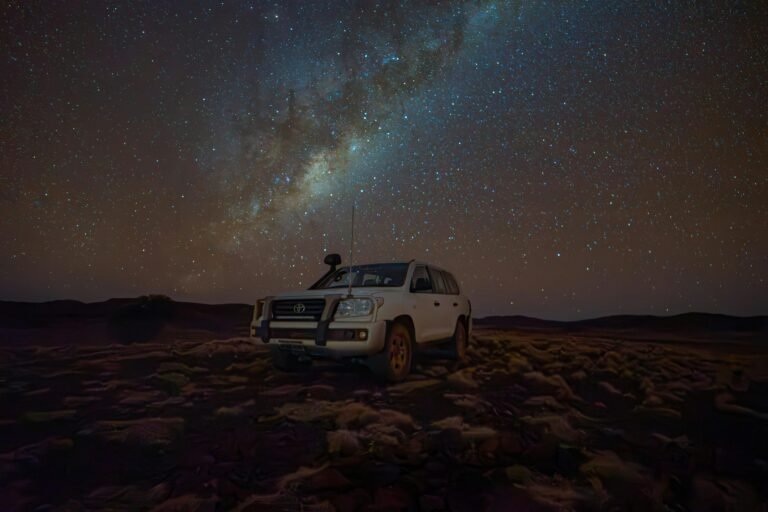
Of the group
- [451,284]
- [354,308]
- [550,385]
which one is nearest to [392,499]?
[354,308]

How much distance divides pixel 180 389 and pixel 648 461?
18.3ft

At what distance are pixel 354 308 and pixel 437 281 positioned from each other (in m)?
2.61

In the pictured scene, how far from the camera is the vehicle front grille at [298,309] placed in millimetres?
5898

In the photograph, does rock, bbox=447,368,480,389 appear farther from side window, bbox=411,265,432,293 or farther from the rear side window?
the rear side window

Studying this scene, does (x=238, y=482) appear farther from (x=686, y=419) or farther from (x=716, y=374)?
(x=716, y=374)

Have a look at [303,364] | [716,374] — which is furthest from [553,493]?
[716,374]

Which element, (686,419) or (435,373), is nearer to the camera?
(686,419)

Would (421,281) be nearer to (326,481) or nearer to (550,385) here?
(550,385)

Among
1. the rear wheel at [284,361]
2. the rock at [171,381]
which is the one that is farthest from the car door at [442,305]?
the rock at [171,381]

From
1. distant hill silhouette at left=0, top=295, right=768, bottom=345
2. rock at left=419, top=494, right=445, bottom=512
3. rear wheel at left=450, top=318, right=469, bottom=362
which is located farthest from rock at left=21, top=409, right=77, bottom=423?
distant hill silhouette at left=0, top=295, right=768, bottom=345

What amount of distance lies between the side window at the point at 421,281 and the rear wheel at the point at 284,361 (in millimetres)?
2333

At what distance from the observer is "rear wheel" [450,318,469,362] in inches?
327

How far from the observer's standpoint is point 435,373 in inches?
269

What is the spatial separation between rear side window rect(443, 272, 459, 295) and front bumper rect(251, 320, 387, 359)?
3042 millimetres
